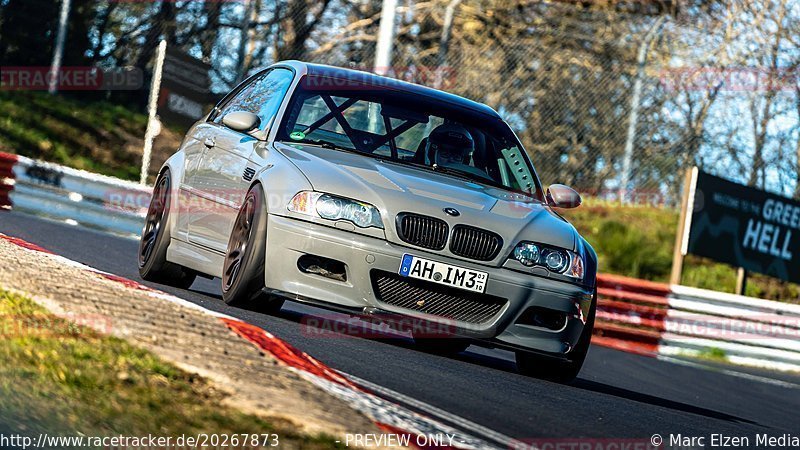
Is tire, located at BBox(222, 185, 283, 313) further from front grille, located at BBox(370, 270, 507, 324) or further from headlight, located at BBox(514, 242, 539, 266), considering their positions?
headlight, located at BBox(514, 242, 539, 266)

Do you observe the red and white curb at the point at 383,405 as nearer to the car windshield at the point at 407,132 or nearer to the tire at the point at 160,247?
the car windshield at the point at 407,132

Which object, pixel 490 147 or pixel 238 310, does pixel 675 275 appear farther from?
pixel 238 310

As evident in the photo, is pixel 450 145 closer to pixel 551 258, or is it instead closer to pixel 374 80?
pixel 374 80

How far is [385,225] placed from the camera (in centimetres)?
690

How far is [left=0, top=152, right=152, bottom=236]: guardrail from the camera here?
16583mm

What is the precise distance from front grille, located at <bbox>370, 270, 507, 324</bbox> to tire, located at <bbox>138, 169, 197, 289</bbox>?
209 cm

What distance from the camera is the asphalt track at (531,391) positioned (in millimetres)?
5645

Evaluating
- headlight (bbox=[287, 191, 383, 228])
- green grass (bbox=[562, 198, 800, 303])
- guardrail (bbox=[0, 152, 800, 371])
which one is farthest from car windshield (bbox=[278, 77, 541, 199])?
green grass (bbox=[562, 198, 800, 303])

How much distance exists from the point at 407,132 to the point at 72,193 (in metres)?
9.43

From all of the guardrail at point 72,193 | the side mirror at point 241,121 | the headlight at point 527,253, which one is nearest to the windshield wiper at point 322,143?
the side mirror at point 241,121

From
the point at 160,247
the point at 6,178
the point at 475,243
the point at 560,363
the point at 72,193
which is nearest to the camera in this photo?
the point at 475,243

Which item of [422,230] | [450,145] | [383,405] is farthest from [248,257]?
[383,405]

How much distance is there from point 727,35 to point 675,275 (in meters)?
4.15

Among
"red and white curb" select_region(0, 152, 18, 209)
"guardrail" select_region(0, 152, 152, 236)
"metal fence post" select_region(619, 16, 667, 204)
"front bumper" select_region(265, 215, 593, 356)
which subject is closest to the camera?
"front bumper" select_region(265, 215, 593, 356)
